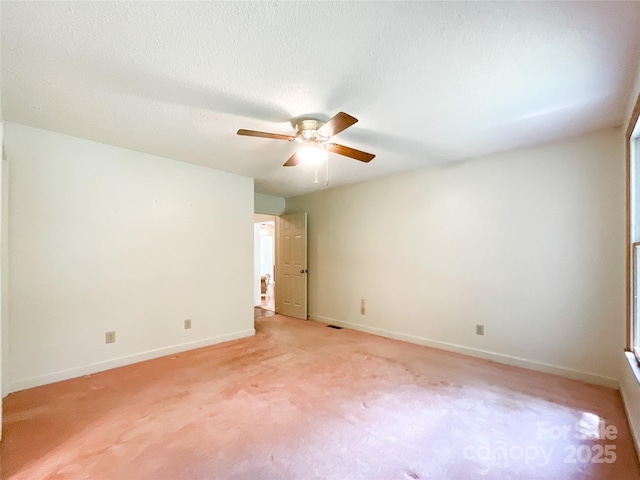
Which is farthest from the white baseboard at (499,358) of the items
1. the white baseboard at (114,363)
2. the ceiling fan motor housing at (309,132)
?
the ceiling fan motor housing at (309,132)

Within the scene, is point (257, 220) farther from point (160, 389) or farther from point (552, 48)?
point (552, 48)

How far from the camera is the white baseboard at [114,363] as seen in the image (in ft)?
8.51

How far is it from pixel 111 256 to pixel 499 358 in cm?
442

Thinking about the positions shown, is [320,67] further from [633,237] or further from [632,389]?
[632,389]

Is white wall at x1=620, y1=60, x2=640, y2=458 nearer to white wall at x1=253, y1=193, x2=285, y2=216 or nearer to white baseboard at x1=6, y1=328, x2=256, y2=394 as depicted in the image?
white baseboard at x1=6, y1=328, x2=256, y2=394

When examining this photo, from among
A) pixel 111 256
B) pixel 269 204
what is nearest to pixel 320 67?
pixel 111 256

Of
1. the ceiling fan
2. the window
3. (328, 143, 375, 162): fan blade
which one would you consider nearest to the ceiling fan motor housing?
the ceiling fan

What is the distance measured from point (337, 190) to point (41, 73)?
3806mm

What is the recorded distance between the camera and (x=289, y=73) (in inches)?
71.9

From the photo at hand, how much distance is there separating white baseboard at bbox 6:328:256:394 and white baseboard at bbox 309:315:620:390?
80.8 inches

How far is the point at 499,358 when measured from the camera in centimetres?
323

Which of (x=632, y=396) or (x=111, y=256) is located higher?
(x=111, y=256)

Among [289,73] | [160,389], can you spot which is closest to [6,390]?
[160,389]

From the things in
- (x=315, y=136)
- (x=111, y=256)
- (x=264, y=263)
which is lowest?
(x=264, y=263)
